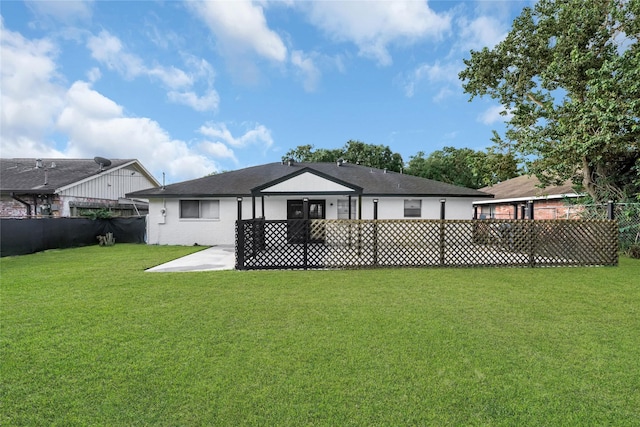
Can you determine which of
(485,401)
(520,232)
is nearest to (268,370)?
(485,401)

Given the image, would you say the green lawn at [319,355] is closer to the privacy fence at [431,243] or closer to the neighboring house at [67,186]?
the privacy fence at [431,243]

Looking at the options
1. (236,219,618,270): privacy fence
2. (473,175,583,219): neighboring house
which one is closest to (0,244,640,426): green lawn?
(236,219,618,270): privacy fence

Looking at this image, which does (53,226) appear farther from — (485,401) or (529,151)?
(529,151)

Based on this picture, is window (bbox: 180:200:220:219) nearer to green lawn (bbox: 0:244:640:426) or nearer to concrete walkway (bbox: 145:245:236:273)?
concrete walkway (bbox: 145:245:236:273)

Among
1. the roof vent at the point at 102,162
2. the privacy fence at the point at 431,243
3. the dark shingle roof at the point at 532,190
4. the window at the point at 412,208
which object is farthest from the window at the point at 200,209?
the dark shingle roof at the point at 532,190

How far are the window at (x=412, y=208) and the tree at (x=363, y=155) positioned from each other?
18.4 metres

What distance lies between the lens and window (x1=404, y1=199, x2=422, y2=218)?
14.4 meters

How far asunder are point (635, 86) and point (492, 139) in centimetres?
569

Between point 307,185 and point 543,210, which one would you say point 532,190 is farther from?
point 307,185

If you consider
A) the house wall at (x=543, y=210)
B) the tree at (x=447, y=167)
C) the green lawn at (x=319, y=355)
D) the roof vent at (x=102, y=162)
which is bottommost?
the green lawn at (x=319, y=355)

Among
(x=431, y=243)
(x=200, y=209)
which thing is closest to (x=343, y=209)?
(x=431, y=243)

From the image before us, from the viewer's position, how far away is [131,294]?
5629mm

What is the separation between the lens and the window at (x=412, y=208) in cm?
1435

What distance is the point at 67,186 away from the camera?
625 inches
